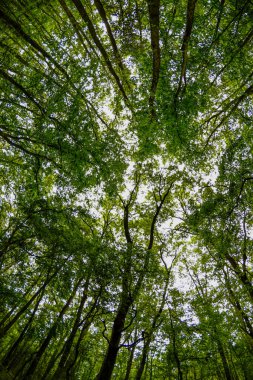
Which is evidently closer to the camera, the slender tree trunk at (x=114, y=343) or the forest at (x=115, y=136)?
the forest at (x=115, y=136)

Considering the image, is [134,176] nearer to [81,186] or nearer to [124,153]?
[124,153]

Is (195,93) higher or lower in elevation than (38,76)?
higher

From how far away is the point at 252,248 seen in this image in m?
9.89

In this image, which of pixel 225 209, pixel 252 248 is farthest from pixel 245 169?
pixel 252 248

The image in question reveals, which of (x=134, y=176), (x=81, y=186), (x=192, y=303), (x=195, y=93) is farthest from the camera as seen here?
(x=134, y=176)

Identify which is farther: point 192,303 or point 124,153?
point 192,303

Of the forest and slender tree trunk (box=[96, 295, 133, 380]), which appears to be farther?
slender tree trunk (box=[96, 295, 133, 380])

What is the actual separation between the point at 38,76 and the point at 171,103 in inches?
156

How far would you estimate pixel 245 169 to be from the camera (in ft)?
26.2

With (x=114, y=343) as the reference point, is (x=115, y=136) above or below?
above

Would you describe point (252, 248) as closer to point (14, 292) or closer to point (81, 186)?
point (81, 186)

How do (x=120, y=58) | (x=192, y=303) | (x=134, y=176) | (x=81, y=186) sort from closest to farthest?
1. (x=81, y=186)
2. (x=120, y=58)
3. (x=192, y=303)
4. (x=134, y=176)

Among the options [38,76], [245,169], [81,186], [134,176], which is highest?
[134,176]

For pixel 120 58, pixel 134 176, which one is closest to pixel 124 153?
pixel 120 58
